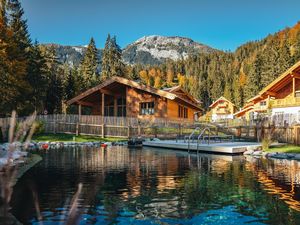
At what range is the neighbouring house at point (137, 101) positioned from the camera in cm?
3141

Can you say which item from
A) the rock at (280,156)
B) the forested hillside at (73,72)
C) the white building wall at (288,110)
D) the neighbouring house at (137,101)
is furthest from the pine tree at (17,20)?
the rock at (280,156)

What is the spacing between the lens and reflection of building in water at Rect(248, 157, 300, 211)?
7770 mm

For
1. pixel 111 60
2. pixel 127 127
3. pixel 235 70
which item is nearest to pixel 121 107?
pixel 127 127

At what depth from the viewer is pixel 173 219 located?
617 cm

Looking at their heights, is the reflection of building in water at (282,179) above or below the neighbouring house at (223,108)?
below

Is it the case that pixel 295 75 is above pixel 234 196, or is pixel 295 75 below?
above

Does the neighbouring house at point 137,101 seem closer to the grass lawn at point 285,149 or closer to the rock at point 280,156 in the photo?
the grass lawn at point 285,149

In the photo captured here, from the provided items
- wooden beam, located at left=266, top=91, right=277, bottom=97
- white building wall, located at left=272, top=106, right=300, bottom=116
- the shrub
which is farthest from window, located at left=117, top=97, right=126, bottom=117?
white building wall, located at left=272, top=106, right=300, bottom=116

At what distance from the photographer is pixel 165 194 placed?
818cm

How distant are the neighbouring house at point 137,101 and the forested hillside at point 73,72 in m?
5.64

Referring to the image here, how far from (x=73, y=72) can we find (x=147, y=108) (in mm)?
22188

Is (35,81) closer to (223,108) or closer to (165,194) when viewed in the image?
(165,194)

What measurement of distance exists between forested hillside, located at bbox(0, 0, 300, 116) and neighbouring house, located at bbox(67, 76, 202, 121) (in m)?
5.64

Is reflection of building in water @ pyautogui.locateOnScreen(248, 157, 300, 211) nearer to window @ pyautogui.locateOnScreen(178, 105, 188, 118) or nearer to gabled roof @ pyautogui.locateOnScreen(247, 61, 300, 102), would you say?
gabled roof @ pyautogui.locateOnScreen(247, 61, 300, 102)
